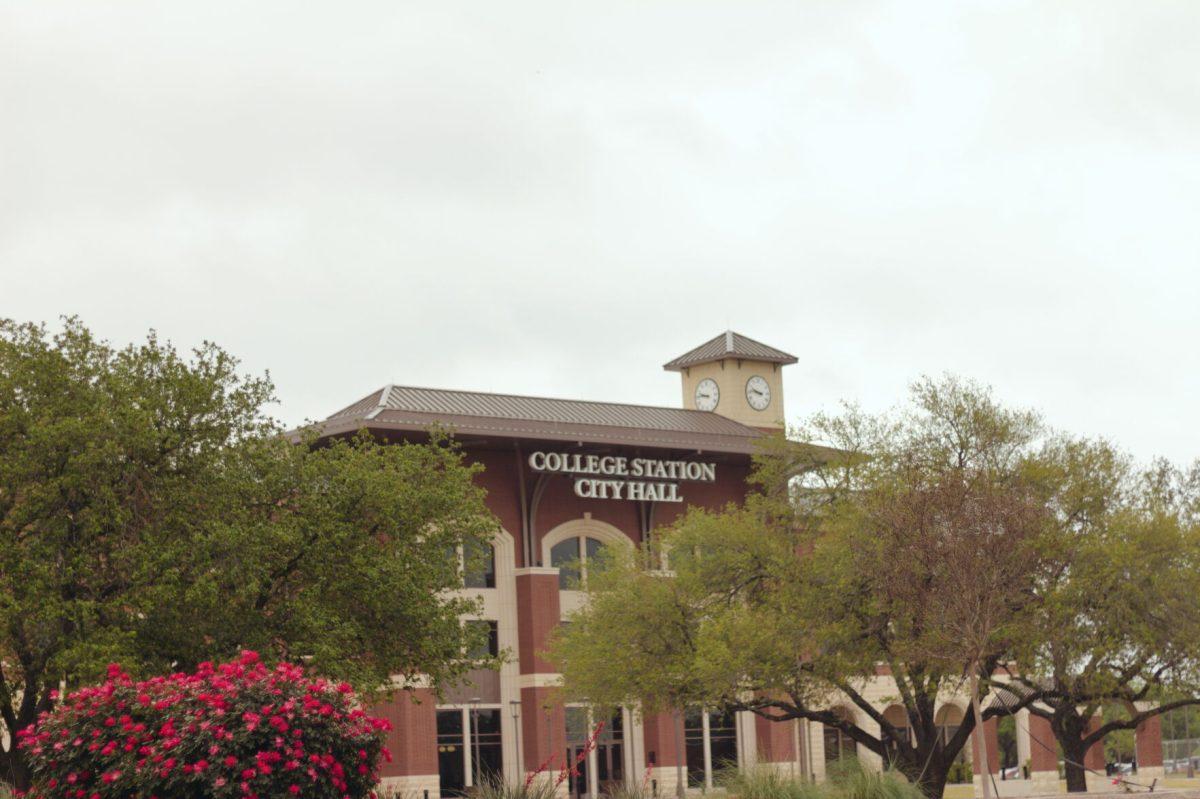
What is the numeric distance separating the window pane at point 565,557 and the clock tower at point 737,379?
12.3 metres

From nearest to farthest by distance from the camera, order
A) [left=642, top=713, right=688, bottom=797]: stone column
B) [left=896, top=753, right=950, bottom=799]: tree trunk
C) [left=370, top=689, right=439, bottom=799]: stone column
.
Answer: [left=896, top=753, right=950, bottom=799]: tree trunk → [left=370, top=689, right=439, bottom=799]: stone column → [left=642, top=713, right=688, bottom=797]: stone column

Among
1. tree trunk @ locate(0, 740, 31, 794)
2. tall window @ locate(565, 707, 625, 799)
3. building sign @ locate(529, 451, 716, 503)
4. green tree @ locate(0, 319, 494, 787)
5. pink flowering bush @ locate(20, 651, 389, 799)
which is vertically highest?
building sign @ locate(529, 451, 716, 503)

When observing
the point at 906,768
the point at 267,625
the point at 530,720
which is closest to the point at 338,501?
the point at 267,625

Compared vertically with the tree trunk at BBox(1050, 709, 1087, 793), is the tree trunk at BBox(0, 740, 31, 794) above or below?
above

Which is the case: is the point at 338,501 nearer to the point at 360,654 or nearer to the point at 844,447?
the point at 360,654

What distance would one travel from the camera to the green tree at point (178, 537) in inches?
1242

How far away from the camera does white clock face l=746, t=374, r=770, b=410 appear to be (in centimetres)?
7262

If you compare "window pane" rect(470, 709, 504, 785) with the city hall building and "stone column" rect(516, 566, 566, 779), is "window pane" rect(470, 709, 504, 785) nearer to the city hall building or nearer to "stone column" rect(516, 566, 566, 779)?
the city hall building

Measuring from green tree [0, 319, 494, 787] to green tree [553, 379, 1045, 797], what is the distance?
884 cm

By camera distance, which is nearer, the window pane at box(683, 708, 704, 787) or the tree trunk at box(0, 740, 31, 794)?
the tree trunk at box(0, 740, 31, 794)

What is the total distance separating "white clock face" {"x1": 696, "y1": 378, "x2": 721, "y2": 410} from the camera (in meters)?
72.9

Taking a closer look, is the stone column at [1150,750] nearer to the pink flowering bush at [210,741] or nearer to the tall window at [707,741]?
the tall window at [707,741]

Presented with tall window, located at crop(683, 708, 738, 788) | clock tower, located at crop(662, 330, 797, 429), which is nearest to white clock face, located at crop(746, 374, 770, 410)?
clock tower, located at crop(662, 330, 797, 429)

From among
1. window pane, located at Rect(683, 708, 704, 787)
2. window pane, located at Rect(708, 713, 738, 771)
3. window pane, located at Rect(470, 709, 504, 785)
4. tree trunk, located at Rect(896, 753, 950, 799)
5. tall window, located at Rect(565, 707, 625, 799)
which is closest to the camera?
tree trunk, located at Rect(896, 753, 950, 799)
